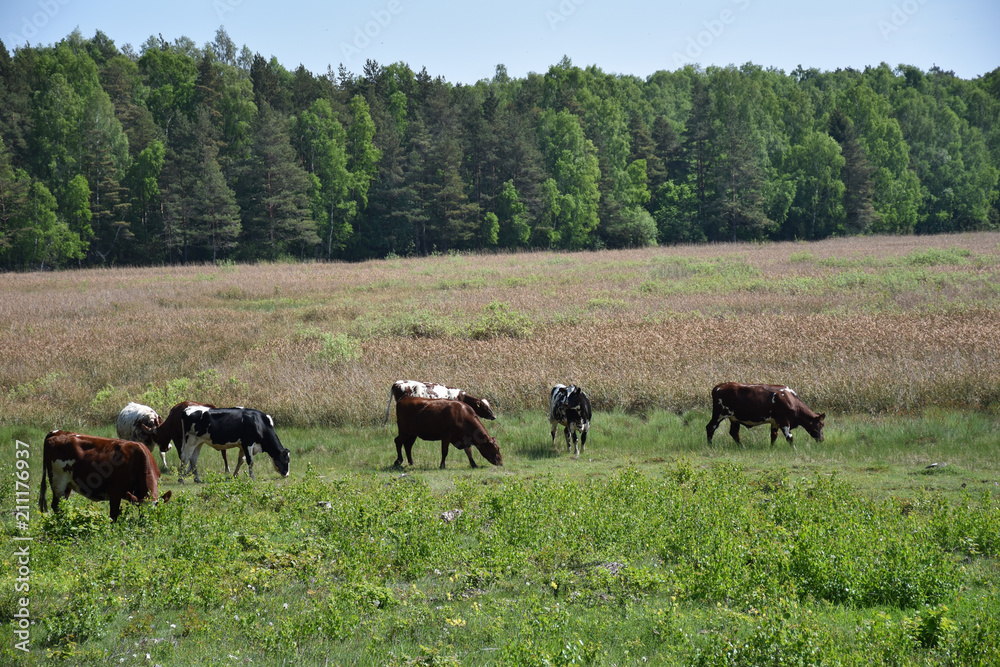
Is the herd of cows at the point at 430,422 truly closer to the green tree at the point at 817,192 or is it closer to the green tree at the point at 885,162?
the green tree at the point at 817,192

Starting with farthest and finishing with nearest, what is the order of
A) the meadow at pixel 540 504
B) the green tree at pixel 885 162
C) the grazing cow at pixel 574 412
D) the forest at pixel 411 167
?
the green tree at pixel 885 162 → the forest at pixel 411 167 → the grazing cow at pixel 574 412 → the meadow at pixel 540 504

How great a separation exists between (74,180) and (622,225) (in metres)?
51.1

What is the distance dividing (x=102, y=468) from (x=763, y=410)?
1143cm

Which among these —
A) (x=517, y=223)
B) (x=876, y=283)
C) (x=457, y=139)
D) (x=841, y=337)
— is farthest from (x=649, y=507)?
(x=457, y=139)

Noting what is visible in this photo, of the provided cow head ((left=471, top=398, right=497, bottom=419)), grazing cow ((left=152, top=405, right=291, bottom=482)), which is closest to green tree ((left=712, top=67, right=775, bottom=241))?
cow head ((left=471, top=398, right=497, bottom=419))

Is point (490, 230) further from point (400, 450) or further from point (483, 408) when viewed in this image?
point (400, 450)

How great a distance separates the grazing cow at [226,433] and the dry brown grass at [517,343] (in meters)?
3.74

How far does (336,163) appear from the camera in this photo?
76.7m

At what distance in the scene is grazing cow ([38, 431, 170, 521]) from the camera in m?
10.0

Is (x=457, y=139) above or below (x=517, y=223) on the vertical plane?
above

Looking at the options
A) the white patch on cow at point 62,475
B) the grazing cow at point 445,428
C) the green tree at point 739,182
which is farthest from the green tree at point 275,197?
the white patch on cow at point 62,475

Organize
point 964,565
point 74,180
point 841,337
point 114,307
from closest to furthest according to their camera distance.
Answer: point 964,565 < point 841,337 < point 114,307 < point 74,180

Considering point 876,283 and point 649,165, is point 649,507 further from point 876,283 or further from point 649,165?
point 649,165

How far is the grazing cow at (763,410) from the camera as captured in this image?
14.9 metres
